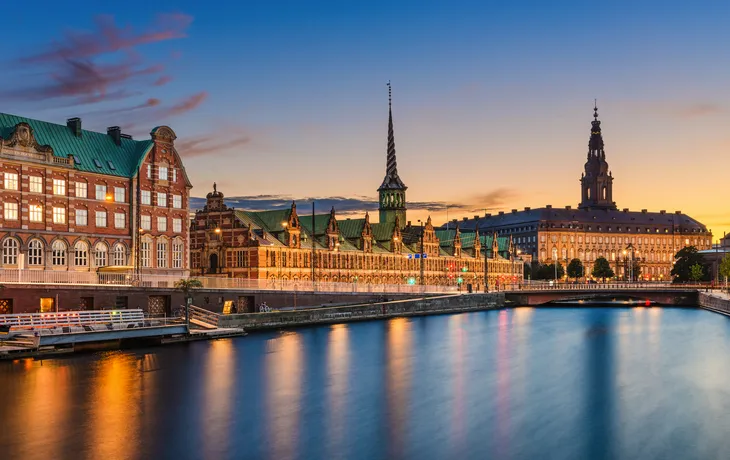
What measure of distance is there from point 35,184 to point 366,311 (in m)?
37.5

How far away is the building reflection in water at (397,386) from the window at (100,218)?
28.0 metres

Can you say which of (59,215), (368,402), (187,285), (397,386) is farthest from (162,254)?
(368,402)

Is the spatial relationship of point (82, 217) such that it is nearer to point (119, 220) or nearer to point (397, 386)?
point (119, 220)

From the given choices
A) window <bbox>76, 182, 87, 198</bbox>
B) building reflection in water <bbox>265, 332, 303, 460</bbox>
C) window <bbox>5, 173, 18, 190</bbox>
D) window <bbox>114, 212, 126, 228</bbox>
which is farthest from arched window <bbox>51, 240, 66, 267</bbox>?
building reflection in water <bbox>265, 332, 303, 460</bbox>

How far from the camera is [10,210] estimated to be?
68750 mm

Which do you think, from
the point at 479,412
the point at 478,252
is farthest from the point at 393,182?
the point at 479,412

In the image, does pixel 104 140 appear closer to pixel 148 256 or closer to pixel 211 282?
pixel 148 256

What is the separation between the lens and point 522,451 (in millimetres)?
30609

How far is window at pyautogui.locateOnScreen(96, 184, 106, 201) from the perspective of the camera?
253ft

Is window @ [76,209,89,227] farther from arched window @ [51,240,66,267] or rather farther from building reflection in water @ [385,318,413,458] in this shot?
building reflection in water @ [385,318,413,458]

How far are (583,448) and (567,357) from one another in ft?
97.8

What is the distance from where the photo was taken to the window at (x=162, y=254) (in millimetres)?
82875

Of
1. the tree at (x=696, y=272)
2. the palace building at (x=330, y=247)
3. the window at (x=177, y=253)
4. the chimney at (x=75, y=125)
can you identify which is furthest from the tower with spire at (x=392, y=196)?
the chimney at (x=75, y=125)

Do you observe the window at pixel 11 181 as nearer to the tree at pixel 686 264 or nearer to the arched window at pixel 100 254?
the arched window at pixel 100 254
